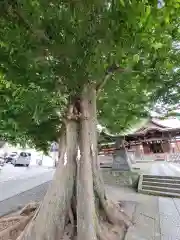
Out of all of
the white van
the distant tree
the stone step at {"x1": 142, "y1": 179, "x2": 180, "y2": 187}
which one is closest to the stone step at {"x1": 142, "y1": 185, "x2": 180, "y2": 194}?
the stone step at {"x1": 142, "y1": 179, "x2": 180, "y2": 187}

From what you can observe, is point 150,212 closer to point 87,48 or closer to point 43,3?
point 87,48

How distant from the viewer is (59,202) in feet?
14.0

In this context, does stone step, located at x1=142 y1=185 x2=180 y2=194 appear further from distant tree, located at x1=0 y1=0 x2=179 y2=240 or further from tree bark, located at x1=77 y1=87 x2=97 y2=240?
tree bark, located at x1=77 y1=87 x2=97 y2=240

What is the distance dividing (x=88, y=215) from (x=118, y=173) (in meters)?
8.21

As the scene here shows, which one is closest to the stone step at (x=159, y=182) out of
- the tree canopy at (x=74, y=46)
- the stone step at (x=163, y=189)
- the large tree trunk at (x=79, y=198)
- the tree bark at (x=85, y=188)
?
the stone step at (x=163, y=189)

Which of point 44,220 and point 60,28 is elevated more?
point 60,28

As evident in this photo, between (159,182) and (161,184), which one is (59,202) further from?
(159,182)

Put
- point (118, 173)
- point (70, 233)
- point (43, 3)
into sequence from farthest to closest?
1. point (118, 173)
2. point (70, 233)
3. point (43, 3)

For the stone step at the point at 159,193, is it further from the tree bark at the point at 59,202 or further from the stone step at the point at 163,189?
the tree bark at the point at 59,202

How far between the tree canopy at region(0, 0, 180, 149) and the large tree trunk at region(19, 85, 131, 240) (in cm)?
58

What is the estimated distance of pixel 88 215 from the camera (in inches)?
154

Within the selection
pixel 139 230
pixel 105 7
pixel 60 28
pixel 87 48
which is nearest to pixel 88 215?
pixel 139 230

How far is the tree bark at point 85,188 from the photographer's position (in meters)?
3.82

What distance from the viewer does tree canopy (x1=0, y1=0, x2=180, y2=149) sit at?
10.4 feet
